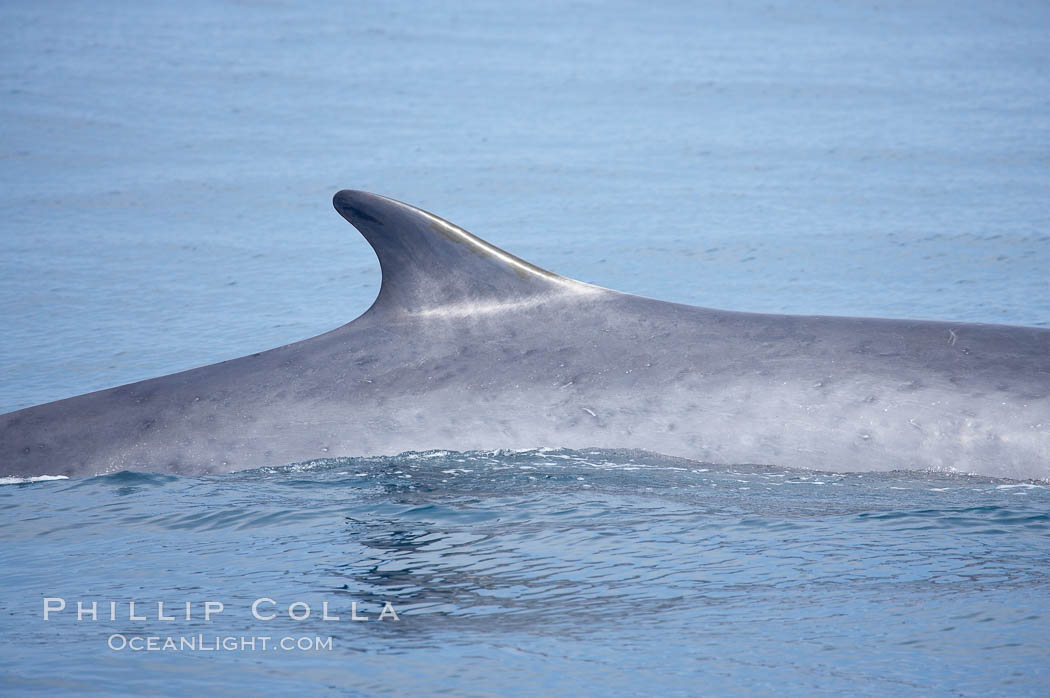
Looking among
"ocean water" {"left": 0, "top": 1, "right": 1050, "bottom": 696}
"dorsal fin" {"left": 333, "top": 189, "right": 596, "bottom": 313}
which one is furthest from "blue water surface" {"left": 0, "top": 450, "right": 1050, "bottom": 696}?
"dorsal fin" {"left": 333, "top": 189, "right": 596, "bottom": 313}

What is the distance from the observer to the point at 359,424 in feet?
24.3

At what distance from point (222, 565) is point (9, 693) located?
1379 millimetres

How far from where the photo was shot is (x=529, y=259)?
1429cm

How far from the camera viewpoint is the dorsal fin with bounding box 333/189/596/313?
764cm

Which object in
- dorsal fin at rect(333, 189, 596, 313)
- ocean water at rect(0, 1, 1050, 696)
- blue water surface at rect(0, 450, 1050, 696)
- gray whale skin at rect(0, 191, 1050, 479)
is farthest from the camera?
dorsal fin at rect(333, 189, 596, 313)

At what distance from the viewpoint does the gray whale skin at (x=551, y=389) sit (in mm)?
7113

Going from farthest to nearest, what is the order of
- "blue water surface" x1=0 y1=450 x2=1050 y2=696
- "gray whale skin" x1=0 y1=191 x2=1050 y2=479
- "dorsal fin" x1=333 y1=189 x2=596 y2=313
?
"dorsal fin" x1=333 y1=189 x2=596 y2=313 < "gray whale skin" x1=0 y1=191 x2=1050 y2=479 < "blue water surface" x1=0 y1=450 x2=1050 y2=696

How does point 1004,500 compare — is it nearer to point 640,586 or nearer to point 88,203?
point 640,586

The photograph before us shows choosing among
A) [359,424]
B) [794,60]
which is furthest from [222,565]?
[794,60]

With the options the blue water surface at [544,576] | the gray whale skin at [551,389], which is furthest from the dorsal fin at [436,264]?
the blue water surface at [544,576]

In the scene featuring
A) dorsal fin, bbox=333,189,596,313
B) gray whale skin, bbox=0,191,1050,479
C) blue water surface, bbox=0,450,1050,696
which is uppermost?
dorsal fin, bbox=333,189,596,313

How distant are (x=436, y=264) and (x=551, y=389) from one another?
952mm

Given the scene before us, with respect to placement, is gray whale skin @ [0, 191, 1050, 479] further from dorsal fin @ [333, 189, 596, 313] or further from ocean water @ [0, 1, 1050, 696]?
ocean water @ [0, 1, 1050, 696]

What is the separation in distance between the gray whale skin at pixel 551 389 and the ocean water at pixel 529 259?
142 mm
